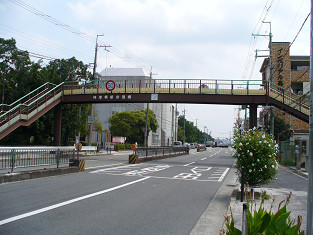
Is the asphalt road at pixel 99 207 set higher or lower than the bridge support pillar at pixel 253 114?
lower

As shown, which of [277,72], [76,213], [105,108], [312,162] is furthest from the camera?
[105,108]

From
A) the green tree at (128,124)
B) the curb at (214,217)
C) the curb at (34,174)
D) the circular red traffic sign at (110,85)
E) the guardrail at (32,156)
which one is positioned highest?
the circular red traffic sign at (110,85)

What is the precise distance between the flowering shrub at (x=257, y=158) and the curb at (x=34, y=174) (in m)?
8.85

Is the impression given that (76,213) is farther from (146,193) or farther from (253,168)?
(253,168)

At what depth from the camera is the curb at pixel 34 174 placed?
460 inches

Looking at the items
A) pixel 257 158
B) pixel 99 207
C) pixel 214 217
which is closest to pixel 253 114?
pixel 257 158

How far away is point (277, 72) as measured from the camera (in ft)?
164

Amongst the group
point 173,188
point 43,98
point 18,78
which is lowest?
point 173,188

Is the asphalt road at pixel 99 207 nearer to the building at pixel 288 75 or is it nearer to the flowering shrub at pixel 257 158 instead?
the flowering shrub at pixel 257 158

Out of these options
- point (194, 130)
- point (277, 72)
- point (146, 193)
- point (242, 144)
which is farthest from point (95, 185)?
point (194, 130)

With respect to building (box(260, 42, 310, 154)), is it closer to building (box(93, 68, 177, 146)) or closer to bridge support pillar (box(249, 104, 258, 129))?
bridge support pillar (box(249, 104, 258, 129))

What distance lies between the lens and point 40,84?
32.3 metres

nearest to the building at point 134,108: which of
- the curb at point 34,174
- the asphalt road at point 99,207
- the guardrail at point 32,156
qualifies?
the guardrail at point 32,156

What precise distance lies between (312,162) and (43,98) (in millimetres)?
27306
